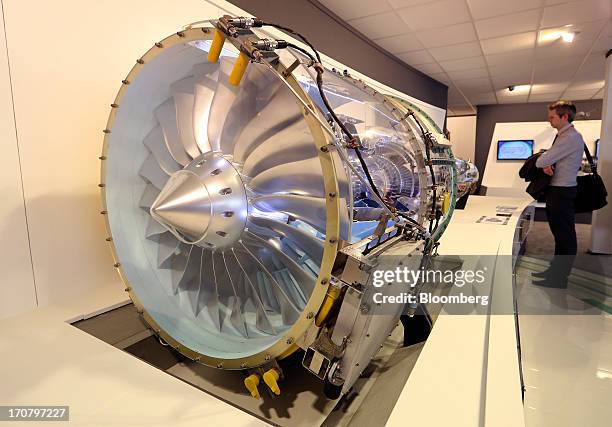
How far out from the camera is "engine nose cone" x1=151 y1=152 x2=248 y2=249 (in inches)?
31.7

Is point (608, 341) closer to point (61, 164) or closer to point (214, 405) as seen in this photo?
point (214, 405)

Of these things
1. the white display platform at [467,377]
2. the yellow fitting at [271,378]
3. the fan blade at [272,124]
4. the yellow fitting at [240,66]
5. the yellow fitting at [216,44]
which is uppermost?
the yellow fitting at [216,44]

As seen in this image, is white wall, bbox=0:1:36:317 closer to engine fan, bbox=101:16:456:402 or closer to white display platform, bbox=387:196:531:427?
engine fan, bbox=101:16:456:402

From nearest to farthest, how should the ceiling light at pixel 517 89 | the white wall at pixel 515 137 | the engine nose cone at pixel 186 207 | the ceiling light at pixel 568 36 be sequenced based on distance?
the engine nose cone at pixel 186 207 → the ceiling light at pixel 568 36 → the white wall at pixel 515 137 → the ceiling light at pixel 517 89

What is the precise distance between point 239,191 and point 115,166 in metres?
0.38

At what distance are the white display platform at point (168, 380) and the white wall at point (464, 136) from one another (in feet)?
26.4

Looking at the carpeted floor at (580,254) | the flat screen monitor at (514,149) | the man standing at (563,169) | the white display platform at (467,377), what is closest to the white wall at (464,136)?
the flat screen monitor at (514,149)

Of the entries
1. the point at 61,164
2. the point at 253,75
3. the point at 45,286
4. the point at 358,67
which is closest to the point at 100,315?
the point at 45,286

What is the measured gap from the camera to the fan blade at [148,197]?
3.43 feet

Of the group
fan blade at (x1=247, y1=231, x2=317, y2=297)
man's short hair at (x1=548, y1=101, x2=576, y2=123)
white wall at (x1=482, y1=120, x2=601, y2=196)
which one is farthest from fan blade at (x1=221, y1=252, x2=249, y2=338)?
white wall at (x1=482, y1=120, x2=601, y2=196)

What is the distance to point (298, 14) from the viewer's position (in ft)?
8.26

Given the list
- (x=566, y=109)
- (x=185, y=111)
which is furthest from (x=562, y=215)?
(x=185, y=111)

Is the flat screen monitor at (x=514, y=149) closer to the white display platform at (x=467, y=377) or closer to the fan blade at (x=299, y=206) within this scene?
the white display platform at (x=467, y=377)

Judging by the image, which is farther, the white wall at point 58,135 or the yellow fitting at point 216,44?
the white wall at point 58,135
